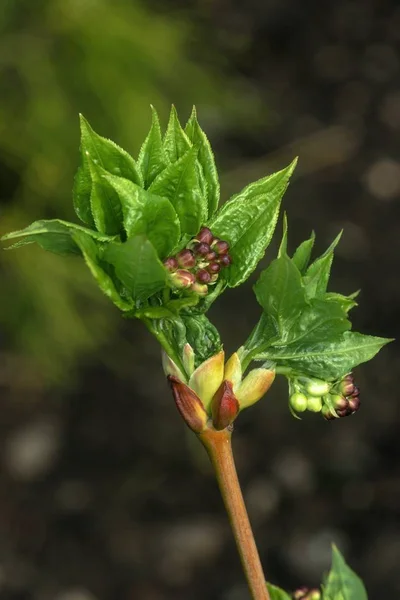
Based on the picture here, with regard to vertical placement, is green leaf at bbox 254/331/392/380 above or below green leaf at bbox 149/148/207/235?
below

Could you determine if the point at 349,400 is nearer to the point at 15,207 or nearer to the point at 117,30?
the point at 15,207

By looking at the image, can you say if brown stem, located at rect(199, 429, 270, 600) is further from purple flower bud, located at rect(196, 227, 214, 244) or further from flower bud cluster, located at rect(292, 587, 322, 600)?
flower bud cluster, located at rect(292, 587, 322, 600)

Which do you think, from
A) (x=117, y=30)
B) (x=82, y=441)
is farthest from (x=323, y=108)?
(x=82, y=441)

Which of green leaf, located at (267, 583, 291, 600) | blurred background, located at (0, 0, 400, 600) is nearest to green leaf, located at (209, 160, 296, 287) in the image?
green leaf, located at (267, 583, 291, 600)

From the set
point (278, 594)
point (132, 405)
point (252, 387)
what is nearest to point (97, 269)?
point (252, 387)

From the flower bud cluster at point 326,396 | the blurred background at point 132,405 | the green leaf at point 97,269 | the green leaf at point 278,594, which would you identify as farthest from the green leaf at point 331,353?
the blurred background at point 132,405

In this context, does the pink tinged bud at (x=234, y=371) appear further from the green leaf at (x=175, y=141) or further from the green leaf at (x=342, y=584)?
the green leaf at (x=342, y=584)
